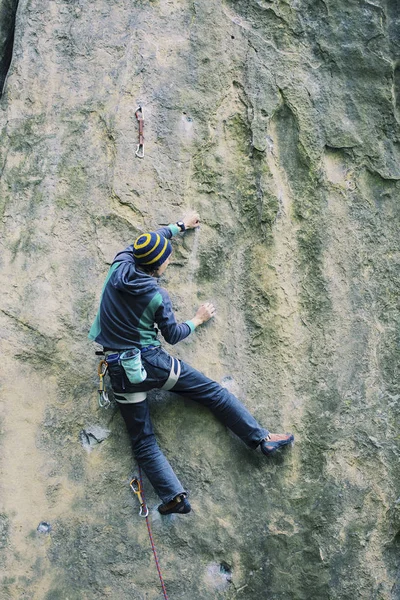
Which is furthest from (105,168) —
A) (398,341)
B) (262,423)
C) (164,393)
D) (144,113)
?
(398,341)

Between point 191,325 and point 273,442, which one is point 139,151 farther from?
point 273,442

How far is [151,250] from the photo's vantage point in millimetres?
5289

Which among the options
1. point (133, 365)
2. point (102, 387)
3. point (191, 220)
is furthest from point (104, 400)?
point (191, 220)

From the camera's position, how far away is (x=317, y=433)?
19.4 feet

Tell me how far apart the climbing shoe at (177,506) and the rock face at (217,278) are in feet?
0.42

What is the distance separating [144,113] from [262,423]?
2.85m

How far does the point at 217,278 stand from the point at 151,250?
990 millimetres

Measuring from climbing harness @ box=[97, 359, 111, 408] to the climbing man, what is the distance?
12cm

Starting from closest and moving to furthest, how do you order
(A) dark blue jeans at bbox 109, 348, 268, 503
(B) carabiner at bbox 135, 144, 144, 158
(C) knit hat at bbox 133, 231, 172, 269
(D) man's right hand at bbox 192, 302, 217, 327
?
(C) knit hat at bbox 133, 231, 172, 269
(A) dark blue jeans at bbox 109, 348, 268, 503
(D) man's right hand at bbox 192, 302, 217, 327
(B) carabiner at bbox 135, 144, 144, 158

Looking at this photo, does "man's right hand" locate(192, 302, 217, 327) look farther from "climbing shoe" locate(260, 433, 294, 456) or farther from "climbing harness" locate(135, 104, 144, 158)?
"climbing harness" locate(135, 104, 144, 158)

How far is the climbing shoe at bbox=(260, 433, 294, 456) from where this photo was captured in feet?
18.7

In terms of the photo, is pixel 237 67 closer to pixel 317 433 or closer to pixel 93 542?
pixel 317 433

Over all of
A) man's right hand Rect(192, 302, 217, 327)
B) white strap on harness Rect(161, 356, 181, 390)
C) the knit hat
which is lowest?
white strap on harness Rect(161, 356, 181, 390)

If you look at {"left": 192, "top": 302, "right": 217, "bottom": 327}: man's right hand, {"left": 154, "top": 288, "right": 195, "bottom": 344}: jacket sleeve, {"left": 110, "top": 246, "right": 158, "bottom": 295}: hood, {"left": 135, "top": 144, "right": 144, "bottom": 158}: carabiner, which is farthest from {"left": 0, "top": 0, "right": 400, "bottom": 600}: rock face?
{"left": 110, "top": 246, "right": 158, "bottom": 295}: hood
